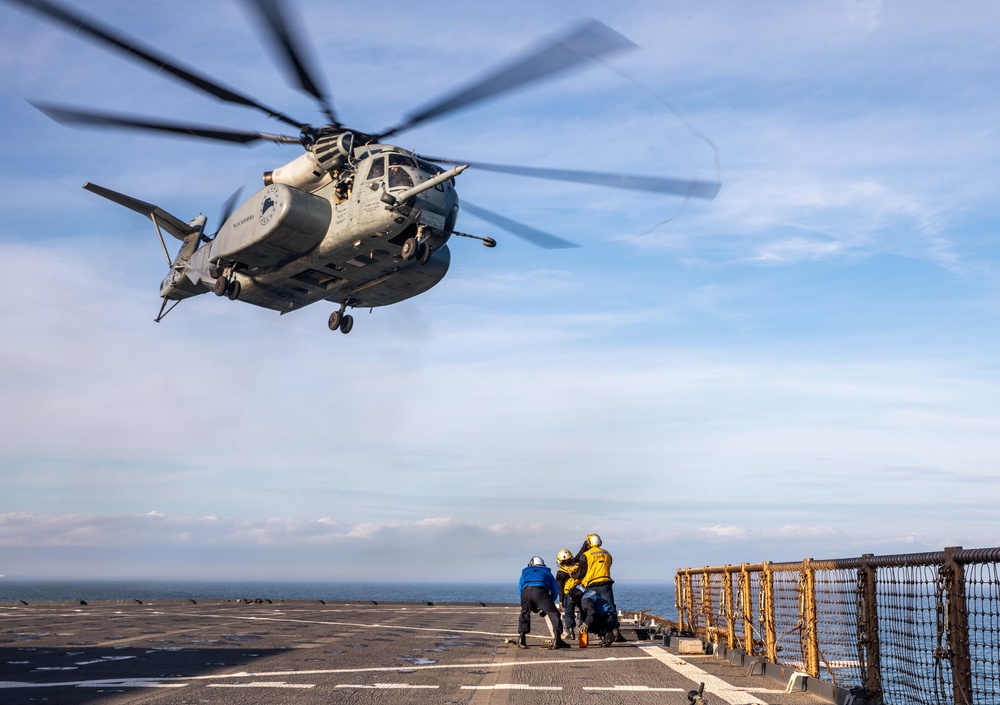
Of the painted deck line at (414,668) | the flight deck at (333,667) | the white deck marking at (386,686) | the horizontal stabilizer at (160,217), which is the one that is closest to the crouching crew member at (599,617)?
the flight deck at (333,667)

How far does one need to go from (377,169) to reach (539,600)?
413 inches

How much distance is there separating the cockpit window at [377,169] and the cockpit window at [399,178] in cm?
23

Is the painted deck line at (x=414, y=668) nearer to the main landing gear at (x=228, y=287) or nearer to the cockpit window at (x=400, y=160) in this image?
the cockpit window at (x=400, y=160)

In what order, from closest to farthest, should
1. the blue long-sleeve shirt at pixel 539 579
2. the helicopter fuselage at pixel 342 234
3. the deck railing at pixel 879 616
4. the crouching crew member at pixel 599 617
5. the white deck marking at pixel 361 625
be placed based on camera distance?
the deck railing at pixel 879 616 → the blue long-sleeve shirt at pixel 539 579 → the crouching crew member at pixel 599 617 → the white deck marking at pixel 361 625 → the helicopter fuselage at pixel 342 234

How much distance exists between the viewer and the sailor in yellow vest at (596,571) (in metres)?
16.0

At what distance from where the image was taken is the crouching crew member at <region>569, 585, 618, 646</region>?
15.6m

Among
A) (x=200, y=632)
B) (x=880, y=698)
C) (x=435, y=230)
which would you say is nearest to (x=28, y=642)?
(x=200, y=632)

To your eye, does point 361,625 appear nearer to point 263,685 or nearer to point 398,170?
point 398,170

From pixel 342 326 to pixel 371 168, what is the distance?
5.45 metres

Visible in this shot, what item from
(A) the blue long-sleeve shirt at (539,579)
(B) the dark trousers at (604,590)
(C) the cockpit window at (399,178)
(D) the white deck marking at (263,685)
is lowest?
(D) the white deck marking at (263,685)

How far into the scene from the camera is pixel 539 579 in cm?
1526

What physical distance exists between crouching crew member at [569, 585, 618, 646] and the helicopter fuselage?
888 centimetres

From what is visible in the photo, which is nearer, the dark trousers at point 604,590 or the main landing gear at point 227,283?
the dark trousers at point 604,590

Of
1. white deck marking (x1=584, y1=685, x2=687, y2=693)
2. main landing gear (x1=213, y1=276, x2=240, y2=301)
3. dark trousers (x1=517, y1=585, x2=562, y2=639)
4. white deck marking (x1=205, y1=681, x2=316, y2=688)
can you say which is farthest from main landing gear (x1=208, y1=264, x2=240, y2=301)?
white deck marking (x1=584, y1=685, x2=687, y2=693)
